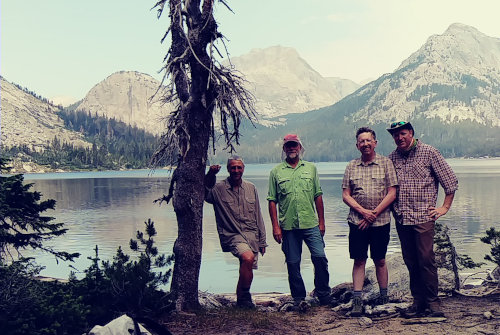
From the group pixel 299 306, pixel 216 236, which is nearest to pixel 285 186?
pixel 299 306

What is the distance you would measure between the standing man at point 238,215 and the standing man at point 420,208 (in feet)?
7.75

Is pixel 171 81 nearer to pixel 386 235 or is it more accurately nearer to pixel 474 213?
pixel 386 235

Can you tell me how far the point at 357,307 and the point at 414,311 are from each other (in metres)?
0.87

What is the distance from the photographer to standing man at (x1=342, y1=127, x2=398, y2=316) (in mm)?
7921

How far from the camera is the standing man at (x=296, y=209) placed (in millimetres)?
8422

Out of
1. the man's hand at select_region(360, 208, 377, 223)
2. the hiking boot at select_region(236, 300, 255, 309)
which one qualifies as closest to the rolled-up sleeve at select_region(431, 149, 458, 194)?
the man's hand at select_region(360, 208, 377, 223)

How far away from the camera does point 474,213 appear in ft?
146

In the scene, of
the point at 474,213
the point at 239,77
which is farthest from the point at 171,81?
the point at 474,213

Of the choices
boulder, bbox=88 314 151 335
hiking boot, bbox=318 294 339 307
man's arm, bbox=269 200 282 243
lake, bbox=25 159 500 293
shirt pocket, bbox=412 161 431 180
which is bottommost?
lake, bbox=25 159 500 293

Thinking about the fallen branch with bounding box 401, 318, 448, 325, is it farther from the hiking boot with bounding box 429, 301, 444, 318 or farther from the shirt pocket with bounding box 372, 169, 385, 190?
the shirt pocket with bounding box 372, 169, 385, 190

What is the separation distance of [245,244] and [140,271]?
5.88 feet

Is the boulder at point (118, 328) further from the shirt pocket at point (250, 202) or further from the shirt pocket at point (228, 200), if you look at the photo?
the shirt pocket at point (250, 202)

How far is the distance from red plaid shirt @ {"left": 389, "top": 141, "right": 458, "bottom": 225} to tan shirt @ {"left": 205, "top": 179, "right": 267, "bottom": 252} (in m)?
2.39

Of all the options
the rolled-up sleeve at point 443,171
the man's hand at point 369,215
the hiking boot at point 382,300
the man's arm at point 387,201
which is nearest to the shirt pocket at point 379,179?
the man's arm at point 387,201
